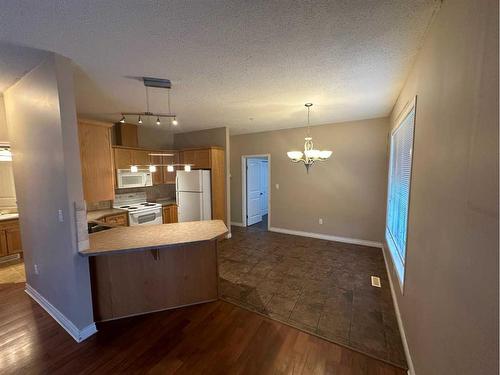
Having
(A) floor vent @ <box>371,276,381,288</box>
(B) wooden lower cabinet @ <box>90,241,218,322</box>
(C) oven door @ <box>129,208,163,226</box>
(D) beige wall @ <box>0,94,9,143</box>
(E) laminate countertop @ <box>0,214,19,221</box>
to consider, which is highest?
(D) beige wall @ <box>0,94,9,143</box>

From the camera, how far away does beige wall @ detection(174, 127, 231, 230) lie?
4934 mm

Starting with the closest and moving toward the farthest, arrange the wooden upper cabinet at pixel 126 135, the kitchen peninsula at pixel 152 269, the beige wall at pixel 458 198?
the beige wall at pixel 458 198 → the kitchen peninsula at pixel 152 269 → the wooden upper cabinet at pixel 126 135

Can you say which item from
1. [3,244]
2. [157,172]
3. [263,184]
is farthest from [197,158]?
[3,244]

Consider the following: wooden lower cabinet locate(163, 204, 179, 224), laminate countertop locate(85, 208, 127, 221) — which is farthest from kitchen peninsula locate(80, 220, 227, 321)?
wooden lower cabinet locate(163, 204, 179, 224)

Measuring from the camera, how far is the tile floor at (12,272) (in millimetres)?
3191

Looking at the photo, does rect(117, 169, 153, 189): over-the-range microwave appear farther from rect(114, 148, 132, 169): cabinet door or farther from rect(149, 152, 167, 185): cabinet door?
rect(149, 152, 167, 185): cabinet door

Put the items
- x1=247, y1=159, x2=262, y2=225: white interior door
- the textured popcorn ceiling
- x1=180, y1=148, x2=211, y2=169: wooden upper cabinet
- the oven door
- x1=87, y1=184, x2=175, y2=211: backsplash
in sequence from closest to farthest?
the textured popcorn ceiling, the oven door, x1=87, y1=184, x2=175, y2=211: backsplash, x1=180, y1=148, x2=211, y2=169: wooden upper cabinet, x1=247, y1=159, x2=262, y2=225: white interior door

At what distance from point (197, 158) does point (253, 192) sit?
2.10m

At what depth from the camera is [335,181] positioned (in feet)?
15.2

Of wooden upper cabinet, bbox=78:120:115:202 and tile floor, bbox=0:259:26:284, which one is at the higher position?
wooden upper cabinet, bbox=78:120:115:202

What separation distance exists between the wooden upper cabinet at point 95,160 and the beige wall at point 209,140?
247cm

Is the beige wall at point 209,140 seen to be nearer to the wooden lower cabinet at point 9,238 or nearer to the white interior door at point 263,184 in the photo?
the white interior door at point 263,184

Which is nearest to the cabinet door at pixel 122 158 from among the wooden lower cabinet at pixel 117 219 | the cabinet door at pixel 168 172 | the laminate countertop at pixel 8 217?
the cabinet door at pixel 168 172

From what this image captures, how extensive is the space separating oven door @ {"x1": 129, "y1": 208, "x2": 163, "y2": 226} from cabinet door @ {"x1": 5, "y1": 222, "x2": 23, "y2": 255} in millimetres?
1937
